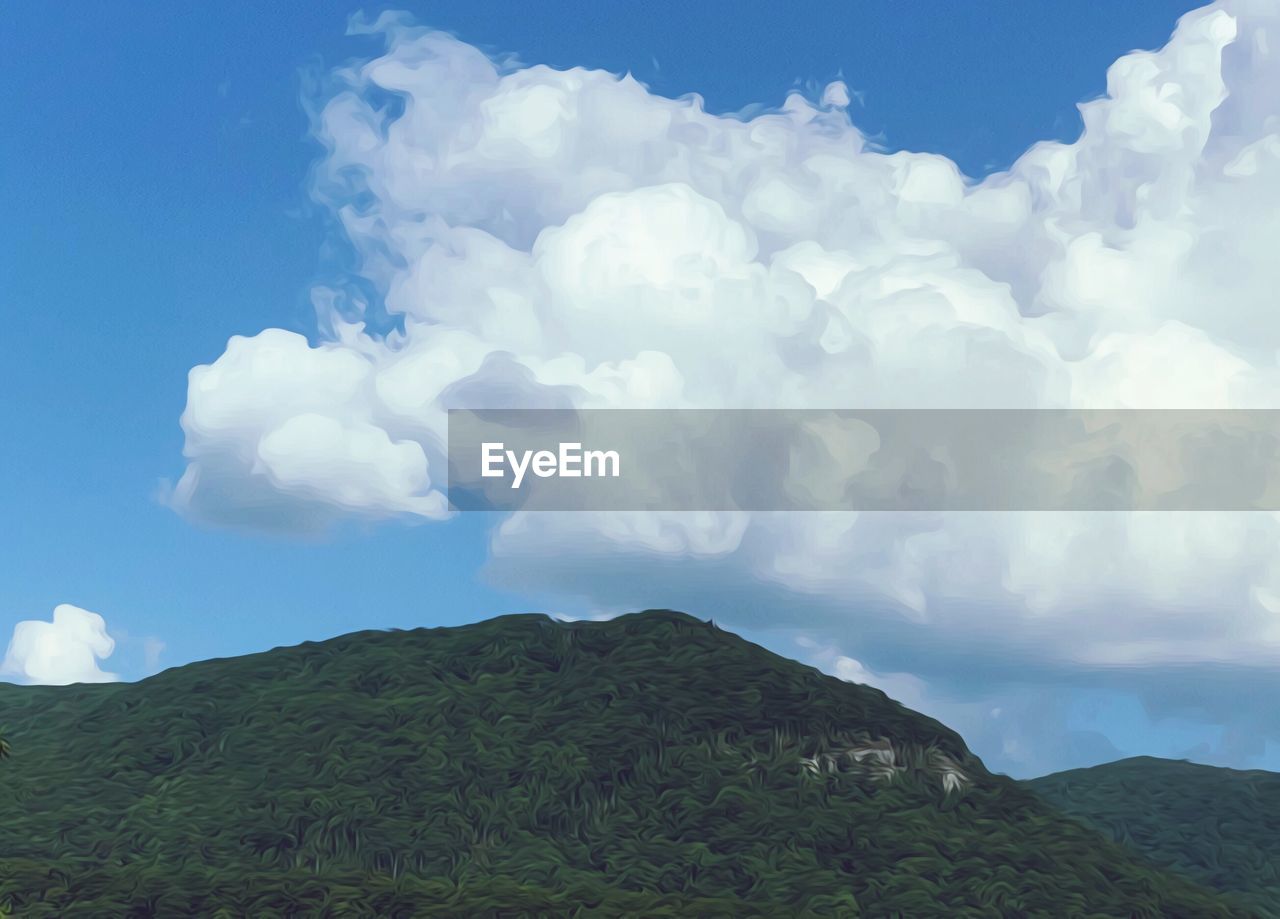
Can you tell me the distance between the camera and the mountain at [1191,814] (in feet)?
96.3

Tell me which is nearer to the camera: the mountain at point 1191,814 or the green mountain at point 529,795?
the green mountain at point 529,795

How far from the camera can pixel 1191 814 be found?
3203 centimetres

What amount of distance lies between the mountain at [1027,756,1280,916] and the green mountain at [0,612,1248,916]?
344 centimetres

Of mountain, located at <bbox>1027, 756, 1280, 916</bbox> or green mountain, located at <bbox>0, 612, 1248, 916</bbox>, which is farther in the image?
mountain, located at <bbox>1027, 756, 1280, 916</bbox>

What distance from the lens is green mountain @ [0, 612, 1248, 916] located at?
20938 mm

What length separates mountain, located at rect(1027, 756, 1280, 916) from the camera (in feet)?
96.3

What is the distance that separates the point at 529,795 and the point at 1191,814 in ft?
57.3

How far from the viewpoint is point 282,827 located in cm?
2312

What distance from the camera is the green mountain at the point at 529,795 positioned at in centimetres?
2094

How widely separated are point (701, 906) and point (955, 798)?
6971 mm

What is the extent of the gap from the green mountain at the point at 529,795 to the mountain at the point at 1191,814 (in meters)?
3.44

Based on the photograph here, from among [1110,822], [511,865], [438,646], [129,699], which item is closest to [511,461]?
[511,865]

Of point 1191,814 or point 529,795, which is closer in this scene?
point 529,795

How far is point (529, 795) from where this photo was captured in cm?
2408
